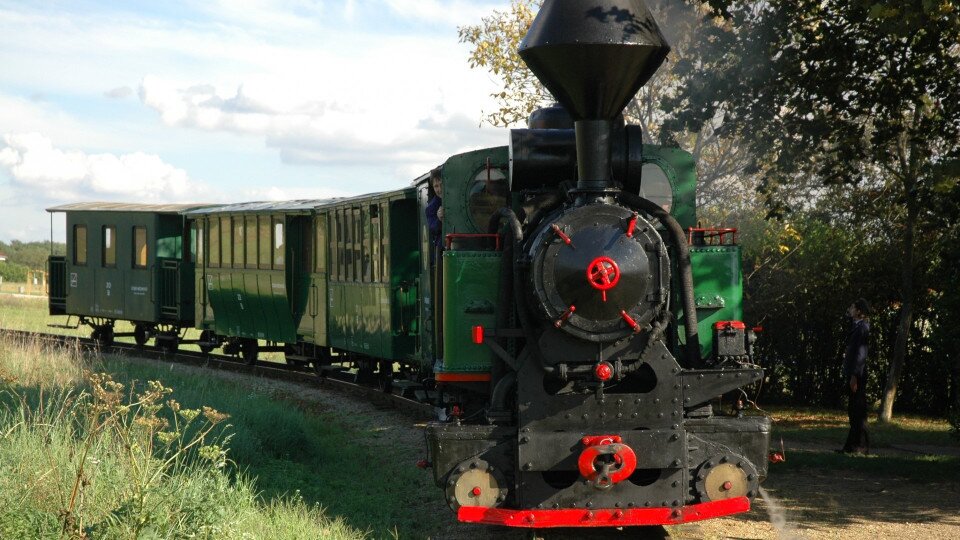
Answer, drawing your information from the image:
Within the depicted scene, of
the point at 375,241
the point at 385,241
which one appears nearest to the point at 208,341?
the point at 375,241

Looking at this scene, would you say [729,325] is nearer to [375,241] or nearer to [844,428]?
[375,241]

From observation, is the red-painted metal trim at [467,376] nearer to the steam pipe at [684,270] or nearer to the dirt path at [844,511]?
the steam pipe at [684,270]

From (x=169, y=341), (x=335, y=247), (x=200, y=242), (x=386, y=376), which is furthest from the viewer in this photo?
(x=169, y=341)

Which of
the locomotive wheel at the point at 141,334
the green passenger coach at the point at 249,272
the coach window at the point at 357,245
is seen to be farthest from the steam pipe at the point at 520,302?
the locomotive wheel at the point at 141,334

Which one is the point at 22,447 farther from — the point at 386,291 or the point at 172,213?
the point at 172,213

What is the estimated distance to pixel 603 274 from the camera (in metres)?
6.95

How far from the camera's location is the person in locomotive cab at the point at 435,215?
900 centimetres

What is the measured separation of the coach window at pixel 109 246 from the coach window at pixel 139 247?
2.68ft

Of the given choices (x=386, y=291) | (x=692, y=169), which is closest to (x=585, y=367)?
(x=692, y=169)

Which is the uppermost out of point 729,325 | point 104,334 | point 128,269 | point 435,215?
point 435,215

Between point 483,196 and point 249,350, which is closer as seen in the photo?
point 483,196

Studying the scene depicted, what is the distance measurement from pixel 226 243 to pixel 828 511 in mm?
13856

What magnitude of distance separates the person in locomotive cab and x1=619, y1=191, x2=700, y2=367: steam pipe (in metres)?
1.80

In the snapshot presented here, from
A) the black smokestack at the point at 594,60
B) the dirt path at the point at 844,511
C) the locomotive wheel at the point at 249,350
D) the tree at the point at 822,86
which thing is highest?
the tree at the point at 822,86
